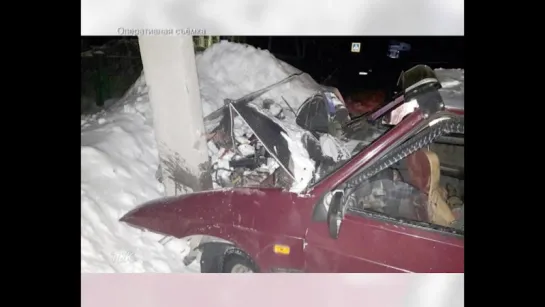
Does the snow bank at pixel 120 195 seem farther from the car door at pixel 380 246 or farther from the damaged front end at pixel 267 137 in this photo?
the car door at pixel 380 246

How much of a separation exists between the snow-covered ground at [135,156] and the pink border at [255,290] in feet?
0.17

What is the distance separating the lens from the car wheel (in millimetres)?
1846

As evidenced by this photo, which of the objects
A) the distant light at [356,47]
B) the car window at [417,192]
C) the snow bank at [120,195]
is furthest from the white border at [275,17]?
the car window at [417,192]

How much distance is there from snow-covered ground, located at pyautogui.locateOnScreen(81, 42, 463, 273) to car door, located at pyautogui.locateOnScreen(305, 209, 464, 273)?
42cm

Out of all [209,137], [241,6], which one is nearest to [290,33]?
[241,6]

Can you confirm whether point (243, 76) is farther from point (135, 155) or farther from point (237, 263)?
point (237, 263)

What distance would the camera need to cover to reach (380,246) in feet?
5.65

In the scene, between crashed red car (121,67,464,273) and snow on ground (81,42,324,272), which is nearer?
crashed red car (121,67,464,273)

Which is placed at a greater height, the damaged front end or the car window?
the damaged front end

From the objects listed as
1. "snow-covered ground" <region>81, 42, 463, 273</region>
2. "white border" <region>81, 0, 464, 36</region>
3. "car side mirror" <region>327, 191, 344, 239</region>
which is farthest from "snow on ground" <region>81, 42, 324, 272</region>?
"car side mirror" <region>327, 191, 344, 239</region>

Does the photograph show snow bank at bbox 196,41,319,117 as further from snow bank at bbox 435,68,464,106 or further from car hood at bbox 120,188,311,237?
snow bank at bbox 435,68,464,106
